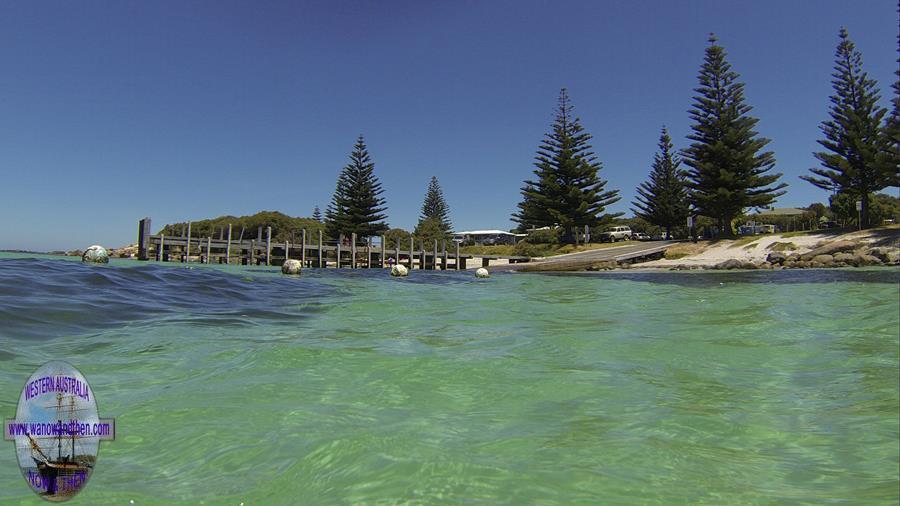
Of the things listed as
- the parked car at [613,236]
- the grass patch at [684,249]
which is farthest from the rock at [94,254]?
the parked car at [613,236]

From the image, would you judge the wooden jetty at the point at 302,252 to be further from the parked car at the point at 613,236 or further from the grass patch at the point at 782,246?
the parked car at the point at 613,236

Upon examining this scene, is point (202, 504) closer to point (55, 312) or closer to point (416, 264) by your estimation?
point (55, 312)

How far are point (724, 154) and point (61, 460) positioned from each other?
1654 inches

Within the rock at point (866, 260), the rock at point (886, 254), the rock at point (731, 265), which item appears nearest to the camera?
the rock at point (886, 254)

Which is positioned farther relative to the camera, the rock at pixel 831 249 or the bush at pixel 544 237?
the bush at pixel 544 237

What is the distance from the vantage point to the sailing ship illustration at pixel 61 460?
1.62 m

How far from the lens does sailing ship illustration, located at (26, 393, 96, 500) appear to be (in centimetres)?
162

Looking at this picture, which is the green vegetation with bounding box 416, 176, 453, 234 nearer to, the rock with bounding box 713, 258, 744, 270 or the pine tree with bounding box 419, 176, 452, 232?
the pine tree with bounding box 419, 176, 452, 232

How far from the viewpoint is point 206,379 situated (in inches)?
140

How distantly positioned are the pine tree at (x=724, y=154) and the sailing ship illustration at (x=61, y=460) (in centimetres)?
4006

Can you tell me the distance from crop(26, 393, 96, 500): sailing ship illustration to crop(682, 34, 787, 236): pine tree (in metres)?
40.1

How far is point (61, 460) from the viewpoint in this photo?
64.2 inches

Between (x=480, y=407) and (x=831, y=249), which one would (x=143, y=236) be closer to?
(x=480, y=407)

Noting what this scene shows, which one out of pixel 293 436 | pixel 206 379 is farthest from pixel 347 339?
pixel 293 436
